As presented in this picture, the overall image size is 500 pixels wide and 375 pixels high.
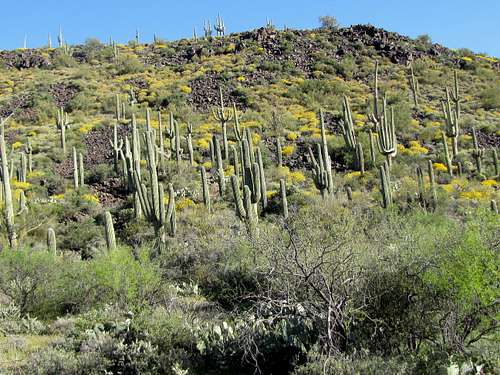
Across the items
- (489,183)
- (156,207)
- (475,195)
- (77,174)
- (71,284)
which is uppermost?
(77,174)

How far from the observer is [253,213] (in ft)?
52.3

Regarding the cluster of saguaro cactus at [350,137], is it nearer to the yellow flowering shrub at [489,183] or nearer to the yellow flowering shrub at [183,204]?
the yellow flowering shrub at [489,183]

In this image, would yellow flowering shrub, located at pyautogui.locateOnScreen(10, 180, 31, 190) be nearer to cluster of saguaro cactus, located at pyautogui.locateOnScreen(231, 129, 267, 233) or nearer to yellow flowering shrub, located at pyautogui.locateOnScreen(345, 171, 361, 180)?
cluster of saguaro cactus, located at pyautogui.locateOnScreen(231, 129, 267, 233)

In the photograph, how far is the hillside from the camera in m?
7.24

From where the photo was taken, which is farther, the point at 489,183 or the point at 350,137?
the point at 350,137

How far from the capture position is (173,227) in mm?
16578

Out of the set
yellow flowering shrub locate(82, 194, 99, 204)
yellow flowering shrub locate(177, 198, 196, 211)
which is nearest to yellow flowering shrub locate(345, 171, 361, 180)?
yellow flowering shrub locate(177, 198, 196, 211)

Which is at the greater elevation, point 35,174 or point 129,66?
point 129,66

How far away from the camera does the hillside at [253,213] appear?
7.24 meters

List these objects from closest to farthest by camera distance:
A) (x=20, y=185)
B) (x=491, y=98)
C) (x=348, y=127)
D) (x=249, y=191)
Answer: (x=249, y=191), (x=20, y=185), (x=348, y=127), (x=491, y=98)

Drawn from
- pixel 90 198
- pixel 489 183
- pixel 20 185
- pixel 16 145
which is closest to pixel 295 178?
pixel 489 183

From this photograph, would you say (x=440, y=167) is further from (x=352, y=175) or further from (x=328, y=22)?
(x=328, y=22)

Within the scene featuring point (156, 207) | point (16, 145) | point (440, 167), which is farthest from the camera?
point (16, 145)

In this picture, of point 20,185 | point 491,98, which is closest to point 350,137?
point 20,185
